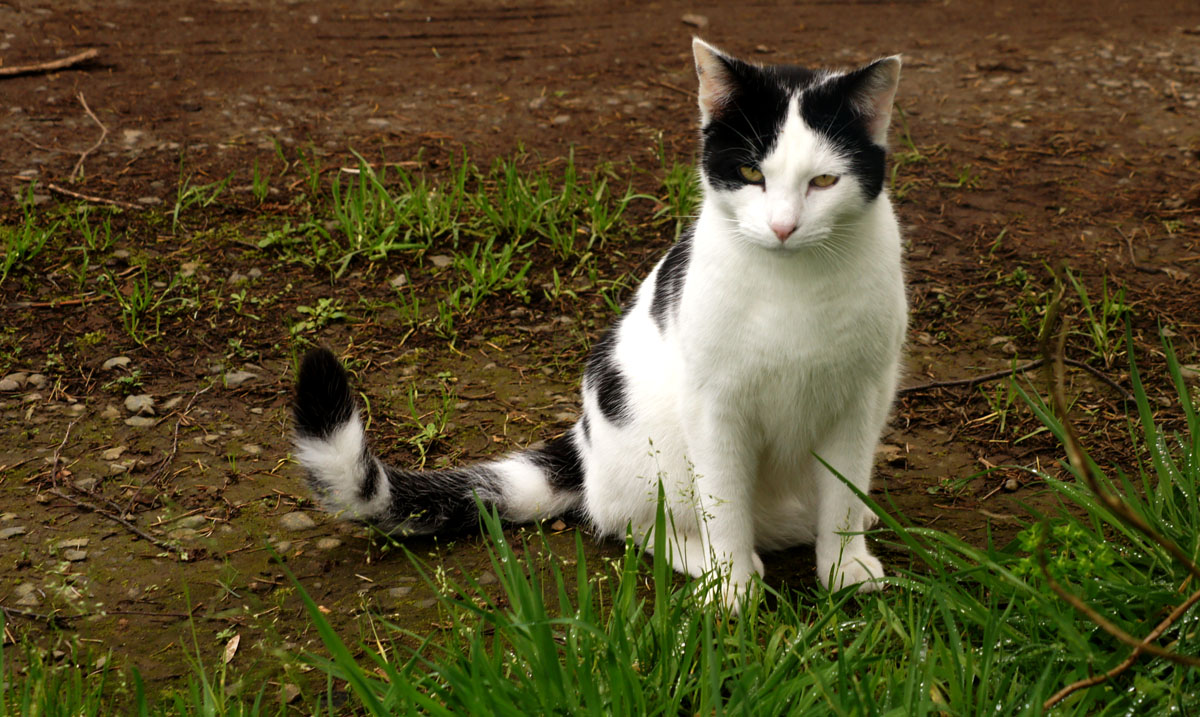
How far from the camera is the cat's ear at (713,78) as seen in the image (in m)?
2.23

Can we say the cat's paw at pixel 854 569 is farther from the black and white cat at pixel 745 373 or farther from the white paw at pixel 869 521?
the white paw at pixel 869 521

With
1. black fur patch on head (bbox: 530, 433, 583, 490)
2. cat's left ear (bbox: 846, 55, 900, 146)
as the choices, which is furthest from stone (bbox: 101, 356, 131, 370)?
cat's left ear (bbox: 846, 55, 900, 146)

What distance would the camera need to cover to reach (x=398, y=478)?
2742mm

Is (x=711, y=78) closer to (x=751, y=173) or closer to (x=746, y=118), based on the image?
(x=746, y=118)

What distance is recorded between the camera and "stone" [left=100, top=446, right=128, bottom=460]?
315cm

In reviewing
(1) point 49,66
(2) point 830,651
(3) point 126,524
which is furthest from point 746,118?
(1) point 49,66

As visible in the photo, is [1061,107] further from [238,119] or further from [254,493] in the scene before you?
[254,493]

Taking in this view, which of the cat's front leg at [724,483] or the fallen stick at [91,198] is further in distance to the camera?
the fallen stick at [91,198]

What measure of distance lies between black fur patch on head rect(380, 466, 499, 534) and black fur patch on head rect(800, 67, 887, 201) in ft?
4.08

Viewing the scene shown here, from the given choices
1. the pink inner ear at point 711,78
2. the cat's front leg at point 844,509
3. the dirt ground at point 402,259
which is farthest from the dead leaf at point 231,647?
the pink inner ear at point 711,78

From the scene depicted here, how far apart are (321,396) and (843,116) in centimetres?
134

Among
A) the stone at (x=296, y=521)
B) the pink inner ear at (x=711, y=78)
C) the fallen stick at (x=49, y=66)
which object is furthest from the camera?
the fallen stick at (x=49, y=66)

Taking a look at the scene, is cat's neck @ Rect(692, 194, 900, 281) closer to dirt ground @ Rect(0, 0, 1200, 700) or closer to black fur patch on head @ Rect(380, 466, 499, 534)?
dirt ground @ Rect(0, 0, 1200, 700)

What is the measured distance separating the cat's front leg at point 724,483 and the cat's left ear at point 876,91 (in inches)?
27.7
